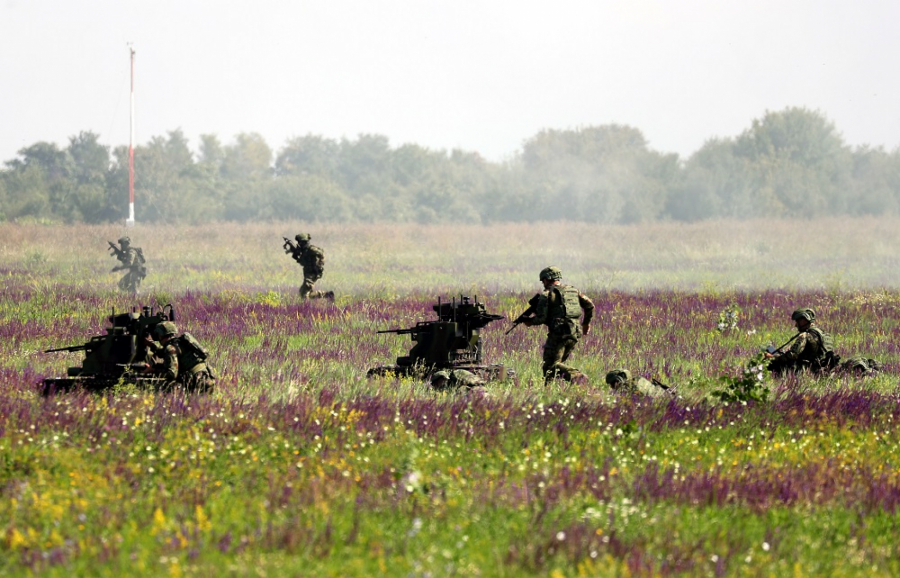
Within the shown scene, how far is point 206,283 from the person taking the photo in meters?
35.6

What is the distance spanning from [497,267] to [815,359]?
3107cm

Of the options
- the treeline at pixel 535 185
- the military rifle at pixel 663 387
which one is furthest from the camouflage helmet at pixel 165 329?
the treeline at pixel 535 185

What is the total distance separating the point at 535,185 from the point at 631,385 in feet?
238

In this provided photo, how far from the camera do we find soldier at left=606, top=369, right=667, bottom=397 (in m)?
13.9

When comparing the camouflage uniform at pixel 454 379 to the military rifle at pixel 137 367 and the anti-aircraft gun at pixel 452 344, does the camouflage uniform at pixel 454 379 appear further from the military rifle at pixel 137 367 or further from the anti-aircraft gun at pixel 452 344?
the military rifle at pixel 137 367

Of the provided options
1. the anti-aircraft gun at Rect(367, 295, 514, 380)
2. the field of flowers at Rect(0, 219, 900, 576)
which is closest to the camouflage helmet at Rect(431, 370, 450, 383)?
the field of flowers at Rect(0, 219, 900, 576)

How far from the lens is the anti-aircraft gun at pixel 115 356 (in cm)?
1322

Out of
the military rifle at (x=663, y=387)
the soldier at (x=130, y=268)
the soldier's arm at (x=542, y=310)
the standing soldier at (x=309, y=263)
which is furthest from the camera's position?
the soldier at (x=130, y=268)

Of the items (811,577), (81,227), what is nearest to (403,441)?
(811,577)

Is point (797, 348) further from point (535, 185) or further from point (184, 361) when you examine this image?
point (535, 185)

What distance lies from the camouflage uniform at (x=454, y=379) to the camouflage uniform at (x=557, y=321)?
119 cm

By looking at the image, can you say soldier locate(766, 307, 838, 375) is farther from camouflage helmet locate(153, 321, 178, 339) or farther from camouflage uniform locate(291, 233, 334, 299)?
camouflage uniform locate(291, 233, 334, 299)

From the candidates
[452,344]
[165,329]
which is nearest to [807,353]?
[452,344]

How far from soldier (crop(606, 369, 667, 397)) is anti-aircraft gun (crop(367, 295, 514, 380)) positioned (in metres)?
1.50
